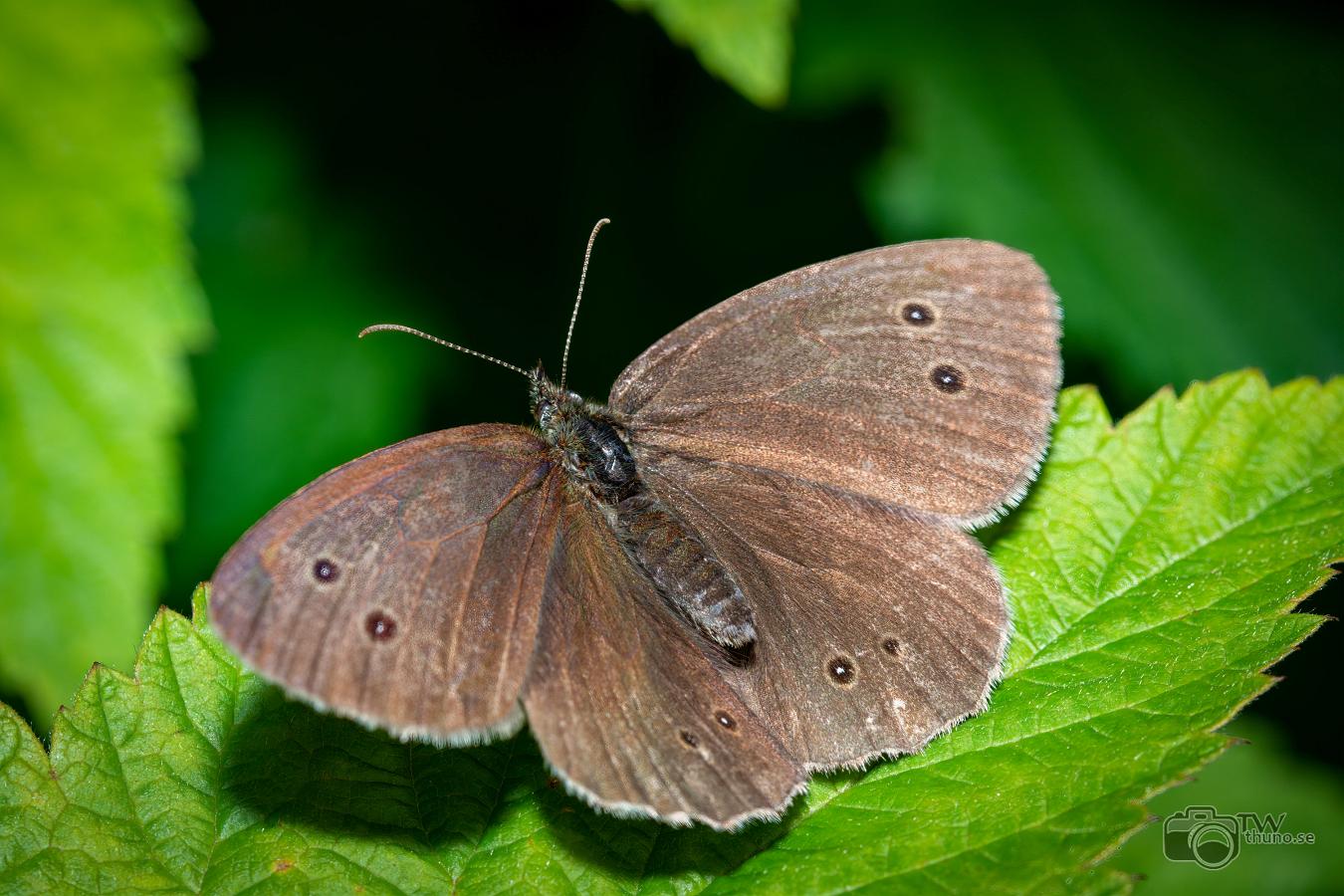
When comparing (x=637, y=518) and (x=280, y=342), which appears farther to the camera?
(x=280, y=342)

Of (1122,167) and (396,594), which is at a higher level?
(1122,167)

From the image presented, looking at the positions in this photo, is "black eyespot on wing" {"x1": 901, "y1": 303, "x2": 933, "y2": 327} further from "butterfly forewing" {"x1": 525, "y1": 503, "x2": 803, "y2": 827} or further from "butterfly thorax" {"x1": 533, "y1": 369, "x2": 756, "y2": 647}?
"butterfly forewing" {"x1": 525, "y1": 503, "x2": 803, "y2": 827}

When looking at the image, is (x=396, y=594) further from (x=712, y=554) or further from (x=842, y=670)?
(x=842, y=670)

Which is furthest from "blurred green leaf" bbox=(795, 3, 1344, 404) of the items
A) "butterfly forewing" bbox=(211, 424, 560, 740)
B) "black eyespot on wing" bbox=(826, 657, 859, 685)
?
"butterfly forewing" bbox=(211, 424, 560, 740)

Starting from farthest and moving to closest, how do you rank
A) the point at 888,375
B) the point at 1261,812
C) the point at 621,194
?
the point at 1261,812 < the point at 621,194 < the point at 888,375

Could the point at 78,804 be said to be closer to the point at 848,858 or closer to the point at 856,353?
the point at 848,858

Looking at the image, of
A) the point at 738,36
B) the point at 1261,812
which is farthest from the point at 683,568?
the point at 1261,812

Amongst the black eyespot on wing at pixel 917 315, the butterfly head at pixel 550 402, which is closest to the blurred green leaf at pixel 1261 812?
the black eyespot on wing at pixel 917 315
